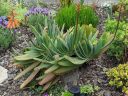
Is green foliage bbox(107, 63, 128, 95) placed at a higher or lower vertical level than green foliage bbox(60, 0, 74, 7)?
lower

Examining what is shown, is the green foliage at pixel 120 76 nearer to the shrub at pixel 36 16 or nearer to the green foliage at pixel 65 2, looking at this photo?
the shrub at pixel 36 16

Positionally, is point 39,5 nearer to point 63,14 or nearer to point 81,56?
point 63,14

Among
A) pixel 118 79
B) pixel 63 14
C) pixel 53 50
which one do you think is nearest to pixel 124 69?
pixel 118 79

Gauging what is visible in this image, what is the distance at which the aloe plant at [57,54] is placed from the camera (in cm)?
507

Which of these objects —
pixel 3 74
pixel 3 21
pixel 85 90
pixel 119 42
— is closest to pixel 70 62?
pixel 85 90

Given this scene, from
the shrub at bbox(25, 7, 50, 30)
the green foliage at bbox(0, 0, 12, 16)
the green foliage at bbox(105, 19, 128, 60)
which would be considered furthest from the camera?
the green foliage at bbox(0, 0, 12, 16)

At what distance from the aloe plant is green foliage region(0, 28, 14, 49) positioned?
2.63 ft

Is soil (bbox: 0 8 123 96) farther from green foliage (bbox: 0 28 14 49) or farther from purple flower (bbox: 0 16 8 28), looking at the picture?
purple flower (bbox: 0 16 8 28)

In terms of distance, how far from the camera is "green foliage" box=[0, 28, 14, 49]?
19.9ft

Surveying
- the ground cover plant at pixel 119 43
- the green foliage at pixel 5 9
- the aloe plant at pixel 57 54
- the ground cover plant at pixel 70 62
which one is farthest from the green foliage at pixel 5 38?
the ground cover plant at pixel 119 43

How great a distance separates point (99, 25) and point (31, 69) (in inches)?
80.1

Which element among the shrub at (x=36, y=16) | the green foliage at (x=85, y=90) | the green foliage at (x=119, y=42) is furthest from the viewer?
the shrub at (x=36, y=16)

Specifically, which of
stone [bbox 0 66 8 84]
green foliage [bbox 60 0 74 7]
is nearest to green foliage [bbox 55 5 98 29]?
green foliage [bbox 60 0 74 7]

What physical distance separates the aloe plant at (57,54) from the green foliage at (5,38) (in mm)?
802
